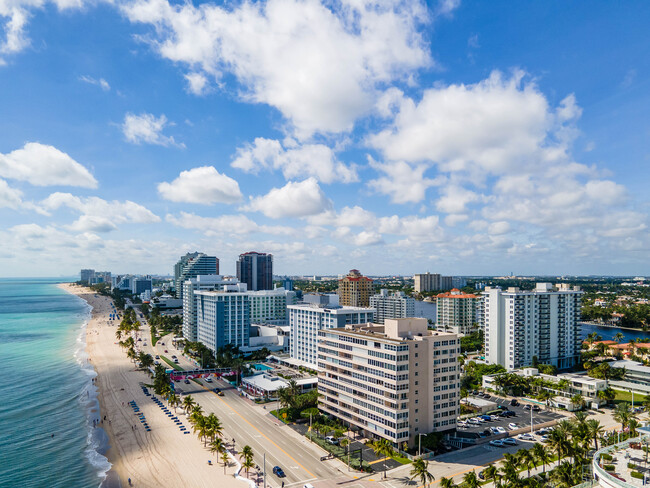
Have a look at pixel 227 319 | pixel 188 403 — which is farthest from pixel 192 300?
pixel 188 403

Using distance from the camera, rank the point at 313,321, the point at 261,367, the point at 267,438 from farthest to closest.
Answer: the point at 261,367, the point at 313,321, the point at 267,438

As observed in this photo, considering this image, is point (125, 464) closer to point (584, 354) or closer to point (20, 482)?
point (20, 482)

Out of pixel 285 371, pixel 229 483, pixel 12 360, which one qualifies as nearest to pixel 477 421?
pixel 229 483

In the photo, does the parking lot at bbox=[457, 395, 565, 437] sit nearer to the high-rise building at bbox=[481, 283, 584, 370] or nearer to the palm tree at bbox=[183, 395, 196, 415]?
the high-rise building at bbox=[481, 283, 584, 370]

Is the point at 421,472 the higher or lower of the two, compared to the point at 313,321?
lower

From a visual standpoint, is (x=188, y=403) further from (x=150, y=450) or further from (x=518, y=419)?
(x=518, y=419)

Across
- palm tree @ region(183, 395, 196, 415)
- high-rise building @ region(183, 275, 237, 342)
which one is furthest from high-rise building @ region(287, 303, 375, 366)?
high-rise building @ region(183, 275, 237, 342)

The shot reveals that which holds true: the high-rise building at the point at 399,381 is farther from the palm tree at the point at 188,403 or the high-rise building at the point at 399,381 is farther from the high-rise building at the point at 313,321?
the high-rise building at the point at 313,321
